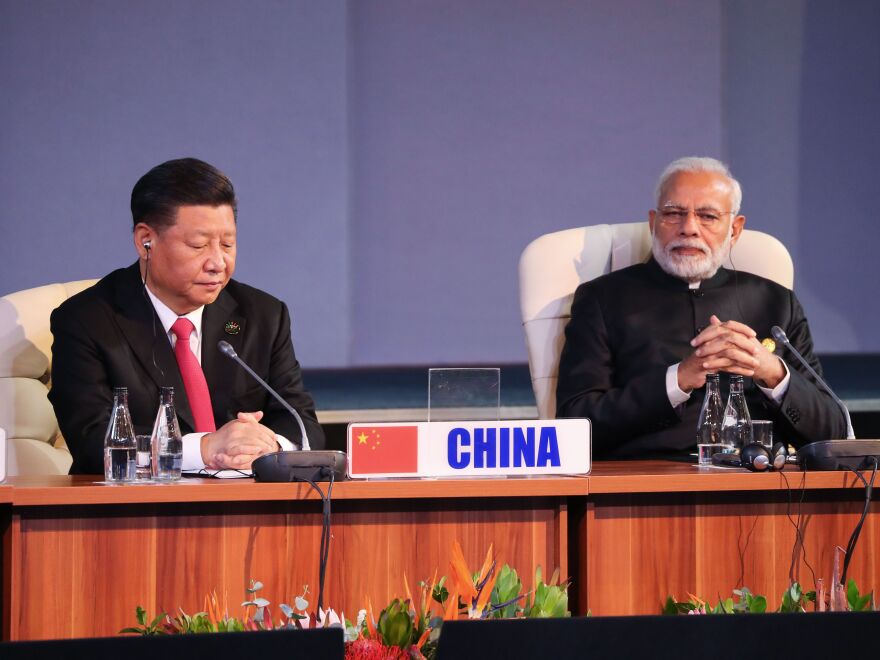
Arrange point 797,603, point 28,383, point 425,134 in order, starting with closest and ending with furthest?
point 797,603 → point 28,383 → point 425,134

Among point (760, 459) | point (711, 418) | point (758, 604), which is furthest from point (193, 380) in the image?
point (758, 604)

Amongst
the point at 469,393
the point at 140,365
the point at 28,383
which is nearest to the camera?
the point at 469,393

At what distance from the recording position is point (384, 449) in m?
1.79

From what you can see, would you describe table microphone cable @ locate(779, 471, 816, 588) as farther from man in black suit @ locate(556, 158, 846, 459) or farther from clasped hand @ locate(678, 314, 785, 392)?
man in black suit @ locate(556, 158, 846, 459)

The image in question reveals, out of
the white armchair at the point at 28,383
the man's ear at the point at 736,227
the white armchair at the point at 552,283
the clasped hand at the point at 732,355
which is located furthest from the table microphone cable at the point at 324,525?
the man's ear at the point at 736,227

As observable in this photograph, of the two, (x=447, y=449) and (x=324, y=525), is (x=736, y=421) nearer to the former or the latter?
(x=447, y=449)

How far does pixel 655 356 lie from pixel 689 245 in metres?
0.30

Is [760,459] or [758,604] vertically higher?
[760,459]

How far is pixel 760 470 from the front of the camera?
198cm

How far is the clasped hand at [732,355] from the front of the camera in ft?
8.23

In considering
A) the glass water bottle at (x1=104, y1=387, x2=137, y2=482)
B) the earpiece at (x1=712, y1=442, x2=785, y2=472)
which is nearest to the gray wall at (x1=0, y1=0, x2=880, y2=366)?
the glass water bottle at (x1=104, y1=387, x2=137, y2=482)

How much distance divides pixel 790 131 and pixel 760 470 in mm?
2215

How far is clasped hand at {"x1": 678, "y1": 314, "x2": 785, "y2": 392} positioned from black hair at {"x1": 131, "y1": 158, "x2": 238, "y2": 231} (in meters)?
1.11

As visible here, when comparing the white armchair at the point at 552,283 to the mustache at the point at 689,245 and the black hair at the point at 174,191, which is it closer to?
the mustache at the point at 689,245
